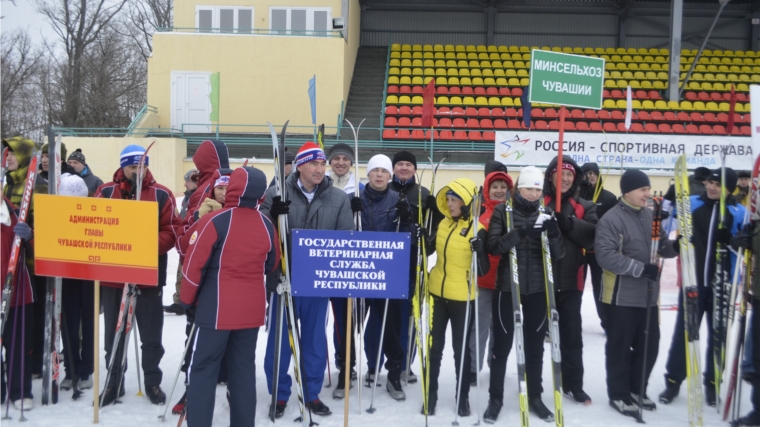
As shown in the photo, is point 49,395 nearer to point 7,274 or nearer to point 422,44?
point 7,274

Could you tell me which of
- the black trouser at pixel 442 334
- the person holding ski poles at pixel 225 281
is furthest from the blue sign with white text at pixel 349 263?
the black trouser at pixel 442 334

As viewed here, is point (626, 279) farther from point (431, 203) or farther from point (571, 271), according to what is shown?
point (431, 203)

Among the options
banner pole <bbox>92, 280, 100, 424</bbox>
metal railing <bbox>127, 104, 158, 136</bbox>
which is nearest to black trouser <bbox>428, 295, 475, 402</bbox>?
banner pole <bbox>92, 280, 100, 424</bbox>

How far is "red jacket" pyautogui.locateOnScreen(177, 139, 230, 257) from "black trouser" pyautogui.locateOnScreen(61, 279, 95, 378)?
0.94 meters

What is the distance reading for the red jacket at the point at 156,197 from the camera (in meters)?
4.57

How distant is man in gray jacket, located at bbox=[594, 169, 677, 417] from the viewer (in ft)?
14.5

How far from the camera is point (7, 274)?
428 cm

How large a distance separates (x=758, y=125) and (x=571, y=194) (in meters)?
1.34

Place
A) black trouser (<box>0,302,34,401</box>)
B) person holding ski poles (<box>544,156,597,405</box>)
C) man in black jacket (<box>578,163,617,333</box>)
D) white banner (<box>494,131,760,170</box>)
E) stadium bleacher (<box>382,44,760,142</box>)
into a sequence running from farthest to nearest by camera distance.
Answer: stadium bleacher (<box>382,44,760,142</box>) < white banner (<box>494,131,760,170</box>) < man in black jacket (<box>578,163,617,333</box>) < person holding ski poles (<box>544,156,597,405</box>) < black trouser (<box>0,302,34,401</box>)

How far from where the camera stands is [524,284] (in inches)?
170

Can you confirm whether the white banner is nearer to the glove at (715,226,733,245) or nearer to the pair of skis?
the glove at (715,226,733,245)

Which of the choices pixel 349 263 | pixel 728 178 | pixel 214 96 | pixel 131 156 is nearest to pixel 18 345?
pixel 131 156

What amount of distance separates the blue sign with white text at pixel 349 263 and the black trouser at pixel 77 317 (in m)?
1.91

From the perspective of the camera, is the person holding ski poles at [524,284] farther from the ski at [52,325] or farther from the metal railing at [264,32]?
the metal railing at [264,32]
